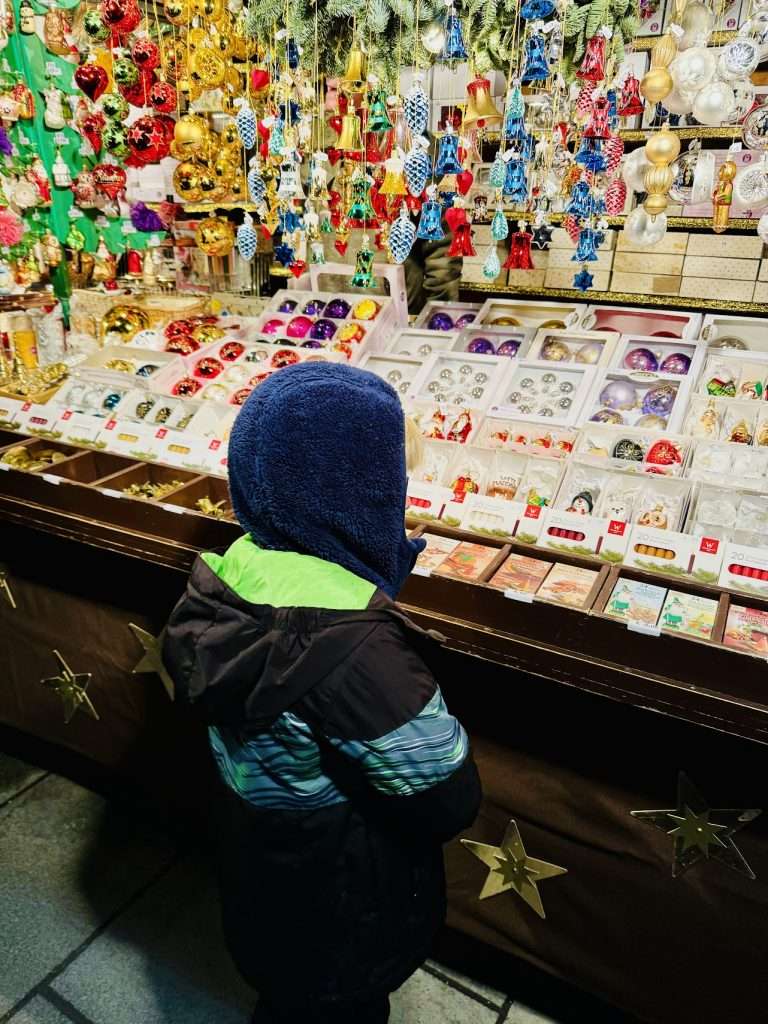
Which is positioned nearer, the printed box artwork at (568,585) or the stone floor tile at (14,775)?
the printed box artwork at (568,585)

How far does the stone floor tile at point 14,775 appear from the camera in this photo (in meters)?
2.51

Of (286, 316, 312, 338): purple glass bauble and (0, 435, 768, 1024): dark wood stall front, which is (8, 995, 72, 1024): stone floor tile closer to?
(0, 435, 768, 1024): dark wood stall front

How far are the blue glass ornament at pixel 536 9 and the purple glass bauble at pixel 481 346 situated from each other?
1097 millimetres

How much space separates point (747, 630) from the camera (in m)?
1.51

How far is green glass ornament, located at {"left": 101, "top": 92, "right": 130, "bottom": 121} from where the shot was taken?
2.49 meters

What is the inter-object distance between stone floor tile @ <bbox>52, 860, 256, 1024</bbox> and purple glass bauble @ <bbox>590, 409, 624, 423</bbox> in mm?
1898

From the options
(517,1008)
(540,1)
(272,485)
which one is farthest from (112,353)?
A: (517,1008)

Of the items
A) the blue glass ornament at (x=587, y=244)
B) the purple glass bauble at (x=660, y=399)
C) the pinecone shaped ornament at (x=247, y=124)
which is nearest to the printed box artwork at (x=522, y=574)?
the purple glass bauble at (x=660, y=399)

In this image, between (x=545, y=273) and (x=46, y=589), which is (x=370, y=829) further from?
(x=545, y=273)

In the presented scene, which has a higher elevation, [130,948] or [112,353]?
[112,353]

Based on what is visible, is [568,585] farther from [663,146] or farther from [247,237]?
[247,237]

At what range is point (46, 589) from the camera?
2324mm

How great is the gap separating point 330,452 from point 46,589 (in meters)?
1.76

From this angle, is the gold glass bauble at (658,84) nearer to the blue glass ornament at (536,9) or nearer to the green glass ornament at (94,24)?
the blue glass ornament at (536,9)
